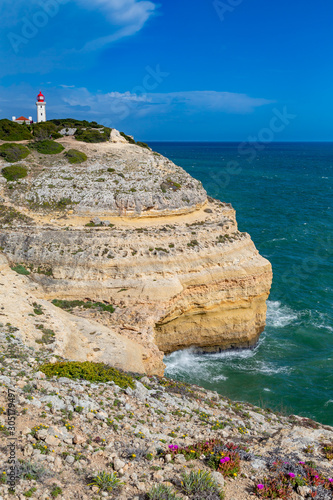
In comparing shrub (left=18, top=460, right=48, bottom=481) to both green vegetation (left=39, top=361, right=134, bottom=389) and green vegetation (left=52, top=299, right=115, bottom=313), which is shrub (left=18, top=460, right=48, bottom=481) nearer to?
green vegetation (left=39, top=361, right=134, bottom=389)

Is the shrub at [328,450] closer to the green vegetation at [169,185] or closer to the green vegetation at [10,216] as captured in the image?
the green vegetation at [169,185]

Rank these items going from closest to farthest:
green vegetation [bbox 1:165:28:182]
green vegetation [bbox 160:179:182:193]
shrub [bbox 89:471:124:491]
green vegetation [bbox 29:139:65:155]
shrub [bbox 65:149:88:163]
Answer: shrub [bbox 89:471:124:491], green vegetation [bbox 1:165:28:182], green vegetation [bbox 160:179:182:193], shrub [bbox 65:149:88:163], green vegetation [bbox 29:139:65:155]

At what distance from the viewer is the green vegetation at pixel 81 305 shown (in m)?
26.0

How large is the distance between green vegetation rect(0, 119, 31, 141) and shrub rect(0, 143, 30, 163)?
3.94 m

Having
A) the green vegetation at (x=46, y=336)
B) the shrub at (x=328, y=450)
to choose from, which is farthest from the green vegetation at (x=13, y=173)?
the shrub at (x=328, y=450)

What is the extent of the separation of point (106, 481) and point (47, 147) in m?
34.5

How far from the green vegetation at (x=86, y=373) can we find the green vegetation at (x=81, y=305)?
8346 millimetres

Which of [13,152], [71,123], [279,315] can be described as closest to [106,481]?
[279,315]

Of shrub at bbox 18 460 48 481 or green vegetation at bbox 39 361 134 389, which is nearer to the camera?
shrub at bbox 18 460 48 481

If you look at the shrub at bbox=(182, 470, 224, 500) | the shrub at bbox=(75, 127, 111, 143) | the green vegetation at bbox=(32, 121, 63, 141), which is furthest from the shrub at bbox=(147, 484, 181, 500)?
the green vegetation at bbox=(32, 121, 63, 141)

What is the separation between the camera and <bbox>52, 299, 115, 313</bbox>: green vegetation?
85.4 ft

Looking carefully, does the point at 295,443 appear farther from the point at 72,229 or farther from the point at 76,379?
the point at 72,229

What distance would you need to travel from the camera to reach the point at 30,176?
3475cm

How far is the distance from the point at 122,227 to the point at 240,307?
11.2 metres
